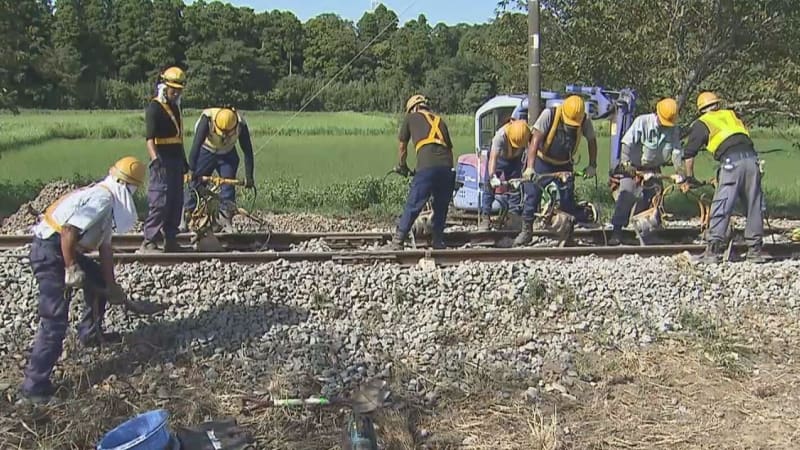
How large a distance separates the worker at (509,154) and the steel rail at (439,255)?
1227 millimetres

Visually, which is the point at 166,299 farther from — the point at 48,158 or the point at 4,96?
the point at 48,158

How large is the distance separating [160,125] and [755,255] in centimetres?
612

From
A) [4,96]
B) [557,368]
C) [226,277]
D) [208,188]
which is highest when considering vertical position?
[4,96]

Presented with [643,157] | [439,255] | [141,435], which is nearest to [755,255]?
[643,157]

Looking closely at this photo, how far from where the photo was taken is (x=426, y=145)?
866cm

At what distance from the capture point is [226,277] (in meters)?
6.97

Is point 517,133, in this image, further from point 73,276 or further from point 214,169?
point 73,276

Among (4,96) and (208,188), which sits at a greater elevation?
(4,96)

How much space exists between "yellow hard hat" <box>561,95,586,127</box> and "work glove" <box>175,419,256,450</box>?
225 inches

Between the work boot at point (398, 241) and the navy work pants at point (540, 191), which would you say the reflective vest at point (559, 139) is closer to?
the navy work pants at point (540, 191)

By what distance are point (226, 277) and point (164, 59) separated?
5980 centimetres

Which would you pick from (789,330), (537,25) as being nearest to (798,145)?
(537,25)

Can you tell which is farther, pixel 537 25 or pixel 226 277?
pixel 537 25

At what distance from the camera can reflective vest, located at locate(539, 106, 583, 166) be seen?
30.4 feet
